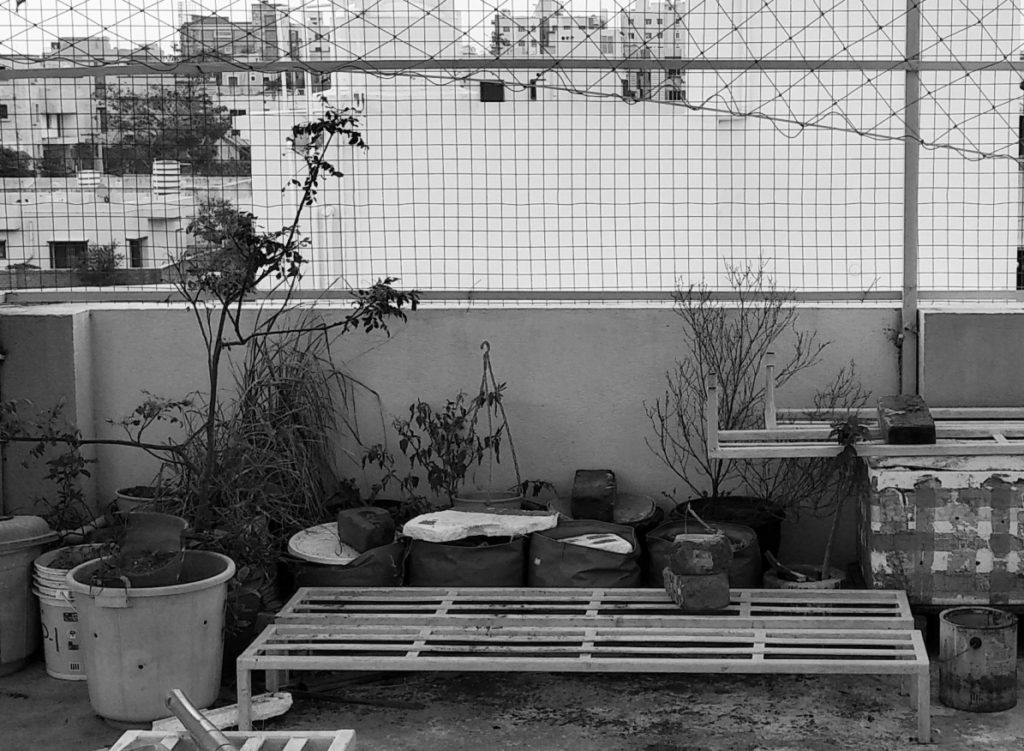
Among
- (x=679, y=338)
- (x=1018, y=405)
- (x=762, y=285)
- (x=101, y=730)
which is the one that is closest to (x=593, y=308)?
(x=679, y=338)

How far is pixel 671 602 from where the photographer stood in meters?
4.96

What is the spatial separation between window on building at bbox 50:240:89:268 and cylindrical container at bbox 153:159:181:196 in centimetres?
44

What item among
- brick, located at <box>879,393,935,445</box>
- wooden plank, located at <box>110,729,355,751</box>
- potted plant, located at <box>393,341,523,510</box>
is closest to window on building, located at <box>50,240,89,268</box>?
potted plant, located at <box>393,341,523,510</box>

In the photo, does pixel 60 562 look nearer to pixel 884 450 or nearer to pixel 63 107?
pixel 63 107

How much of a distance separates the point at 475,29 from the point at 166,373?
7.23 ft

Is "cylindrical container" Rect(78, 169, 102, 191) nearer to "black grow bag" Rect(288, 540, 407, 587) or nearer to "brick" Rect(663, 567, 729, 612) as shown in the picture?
"black grow bag" Rect(288, 540, 407, 587)

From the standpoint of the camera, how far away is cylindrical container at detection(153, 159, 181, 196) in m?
6.21

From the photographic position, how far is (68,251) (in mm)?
6176

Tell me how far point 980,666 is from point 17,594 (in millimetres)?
3747

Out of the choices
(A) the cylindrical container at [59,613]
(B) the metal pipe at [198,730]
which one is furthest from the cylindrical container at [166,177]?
(B) the metal pipe at [198,730]

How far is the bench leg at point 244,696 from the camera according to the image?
4430mm

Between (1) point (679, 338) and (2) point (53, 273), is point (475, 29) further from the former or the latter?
(2) point (53, 273)

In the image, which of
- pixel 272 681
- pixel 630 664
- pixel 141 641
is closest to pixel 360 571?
pixel 272 681

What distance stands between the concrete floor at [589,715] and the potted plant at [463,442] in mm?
1066
